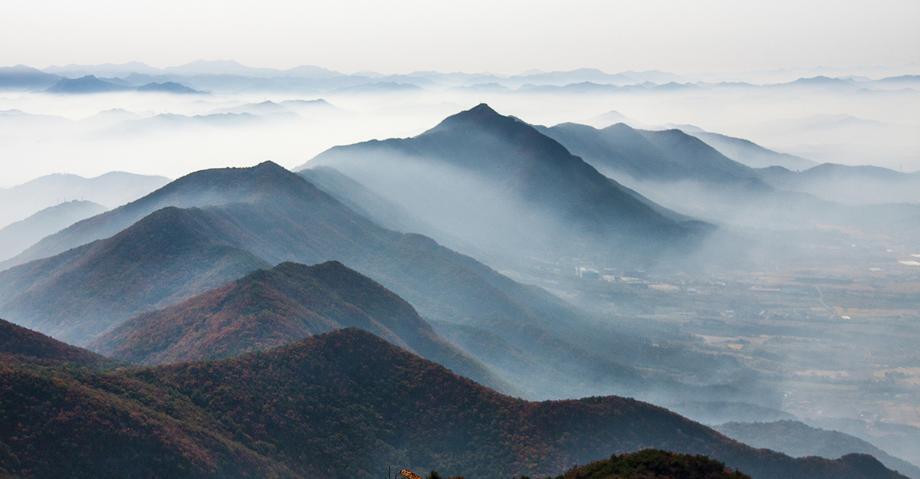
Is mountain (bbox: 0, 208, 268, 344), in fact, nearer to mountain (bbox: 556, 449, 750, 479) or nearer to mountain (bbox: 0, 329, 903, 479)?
mountain (bbox: 0, 329, 903, 479)

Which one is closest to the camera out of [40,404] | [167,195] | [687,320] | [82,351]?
[40,404]

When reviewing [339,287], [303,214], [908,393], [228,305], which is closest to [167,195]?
[303,214]

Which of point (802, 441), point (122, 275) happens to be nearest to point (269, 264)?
point (122, 275)

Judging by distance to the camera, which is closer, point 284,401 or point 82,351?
point 284,401

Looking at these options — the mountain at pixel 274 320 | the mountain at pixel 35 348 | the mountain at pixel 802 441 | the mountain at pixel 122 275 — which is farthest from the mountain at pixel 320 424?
the mountain at pixel 122 275

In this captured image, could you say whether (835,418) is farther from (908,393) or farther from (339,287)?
Result: (339,287)

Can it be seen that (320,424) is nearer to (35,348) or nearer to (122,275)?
(35,348)

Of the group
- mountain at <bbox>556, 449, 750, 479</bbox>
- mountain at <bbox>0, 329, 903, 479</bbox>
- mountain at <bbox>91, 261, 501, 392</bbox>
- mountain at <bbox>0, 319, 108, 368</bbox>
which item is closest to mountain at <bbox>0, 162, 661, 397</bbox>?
mountain at <bbox>91, 261, 501, 392</bbox>
